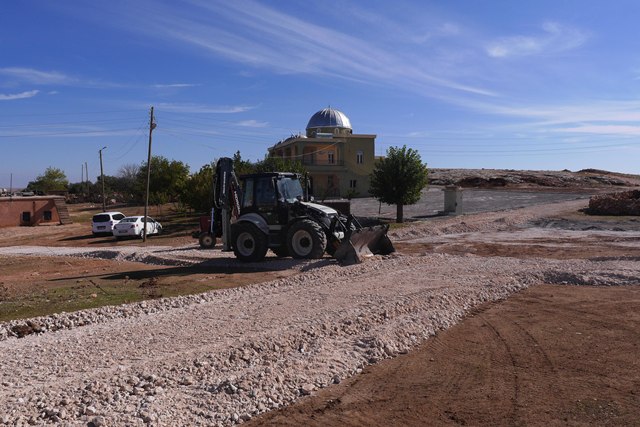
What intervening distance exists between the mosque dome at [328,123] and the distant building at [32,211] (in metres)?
31.9

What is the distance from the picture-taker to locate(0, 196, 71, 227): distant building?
5138 cm

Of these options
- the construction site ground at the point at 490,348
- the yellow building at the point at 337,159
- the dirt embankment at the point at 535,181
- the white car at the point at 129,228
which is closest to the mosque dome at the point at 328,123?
the yellow building at the point at 337,159

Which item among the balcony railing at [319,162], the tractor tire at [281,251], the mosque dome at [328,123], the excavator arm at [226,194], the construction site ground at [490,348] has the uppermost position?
the mosque dome at [328,123]

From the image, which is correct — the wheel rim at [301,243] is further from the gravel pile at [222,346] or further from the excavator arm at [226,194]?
the gravel pile at [222,346]

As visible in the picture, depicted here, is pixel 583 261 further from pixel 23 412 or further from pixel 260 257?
pixel 23 412

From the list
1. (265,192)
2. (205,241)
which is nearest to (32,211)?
(205,241)

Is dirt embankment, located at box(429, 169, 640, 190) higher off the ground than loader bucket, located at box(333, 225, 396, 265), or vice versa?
dirt embankment, located at box(429, 169, 640, 190)

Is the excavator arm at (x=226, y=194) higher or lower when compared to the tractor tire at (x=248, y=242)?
higher

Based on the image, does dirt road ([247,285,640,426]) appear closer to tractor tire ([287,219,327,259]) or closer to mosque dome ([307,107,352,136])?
tractor tire ([287,219,327,259])

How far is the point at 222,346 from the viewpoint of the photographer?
28.5ft

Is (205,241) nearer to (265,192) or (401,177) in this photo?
(265,192)

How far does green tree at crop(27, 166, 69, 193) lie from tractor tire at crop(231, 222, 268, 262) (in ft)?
313

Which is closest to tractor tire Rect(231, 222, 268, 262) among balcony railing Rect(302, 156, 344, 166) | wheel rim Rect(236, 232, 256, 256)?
wheel rim Rect(236, 232, 256, 256)

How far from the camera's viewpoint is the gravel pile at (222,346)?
6578mm
